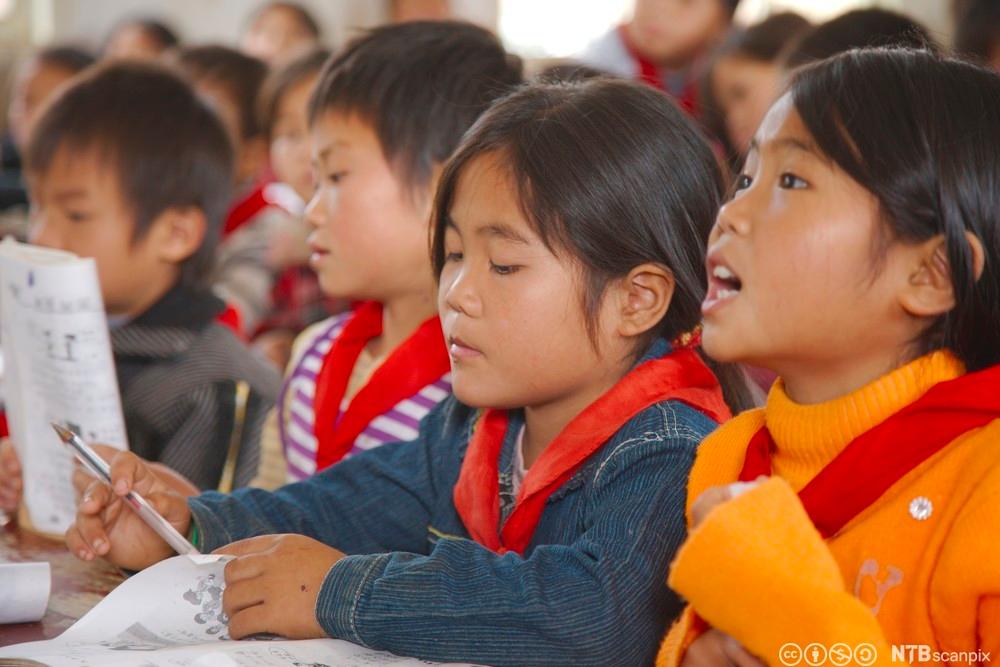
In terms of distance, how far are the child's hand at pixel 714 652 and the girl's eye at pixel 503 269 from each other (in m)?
0.36

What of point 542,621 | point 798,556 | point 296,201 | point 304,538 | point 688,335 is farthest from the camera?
point 296,201

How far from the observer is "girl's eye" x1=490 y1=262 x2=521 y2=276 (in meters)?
1.13

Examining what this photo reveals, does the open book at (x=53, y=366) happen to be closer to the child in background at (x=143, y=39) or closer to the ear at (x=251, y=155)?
the ear at (x=251, y=155)

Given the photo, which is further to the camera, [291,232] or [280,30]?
[280,30]

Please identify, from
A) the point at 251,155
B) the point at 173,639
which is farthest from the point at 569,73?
the point at 251,155

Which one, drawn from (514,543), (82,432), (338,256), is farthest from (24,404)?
(514,543)

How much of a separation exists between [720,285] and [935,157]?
0.60 feet

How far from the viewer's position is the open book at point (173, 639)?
842mm

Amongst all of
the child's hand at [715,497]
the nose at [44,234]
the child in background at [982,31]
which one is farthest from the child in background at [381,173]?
the child in background at [982,31]

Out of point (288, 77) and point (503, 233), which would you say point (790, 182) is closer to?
point (503, 233)

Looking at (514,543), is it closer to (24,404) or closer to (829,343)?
(829,343)

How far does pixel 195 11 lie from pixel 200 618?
20.1ft

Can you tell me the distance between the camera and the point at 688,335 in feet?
3.88

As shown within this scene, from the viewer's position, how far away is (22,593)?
3.19ft
